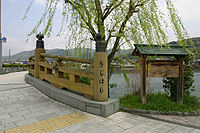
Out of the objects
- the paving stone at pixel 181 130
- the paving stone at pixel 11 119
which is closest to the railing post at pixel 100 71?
the paving stone at pixel 181 130

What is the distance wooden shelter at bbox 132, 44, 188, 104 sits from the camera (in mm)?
4527

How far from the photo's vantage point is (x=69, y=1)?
391cm

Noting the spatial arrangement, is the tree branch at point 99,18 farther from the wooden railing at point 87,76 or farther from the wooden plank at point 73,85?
the wooden plank at point 73,85

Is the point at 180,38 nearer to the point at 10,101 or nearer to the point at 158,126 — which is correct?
the point at 158,126

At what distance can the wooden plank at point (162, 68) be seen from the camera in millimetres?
4636

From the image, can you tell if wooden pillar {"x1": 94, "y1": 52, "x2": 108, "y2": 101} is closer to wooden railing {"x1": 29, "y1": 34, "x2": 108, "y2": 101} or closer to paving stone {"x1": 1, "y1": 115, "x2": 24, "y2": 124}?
wooden railing {"x1": 29, "y1": 34, "x2": 108, "y2": 101}

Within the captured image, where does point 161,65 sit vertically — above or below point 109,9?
below

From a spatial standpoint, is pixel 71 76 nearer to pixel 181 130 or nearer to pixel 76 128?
pixel 76 128

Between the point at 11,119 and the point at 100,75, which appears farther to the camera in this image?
the point at 100,75

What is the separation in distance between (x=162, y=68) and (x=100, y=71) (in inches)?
93.9

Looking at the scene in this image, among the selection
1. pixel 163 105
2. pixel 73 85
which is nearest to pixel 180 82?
pixel 163 105

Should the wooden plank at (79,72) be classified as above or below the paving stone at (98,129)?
above

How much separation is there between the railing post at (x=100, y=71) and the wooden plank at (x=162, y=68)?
1.83 metres

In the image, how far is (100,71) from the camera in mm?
3486
